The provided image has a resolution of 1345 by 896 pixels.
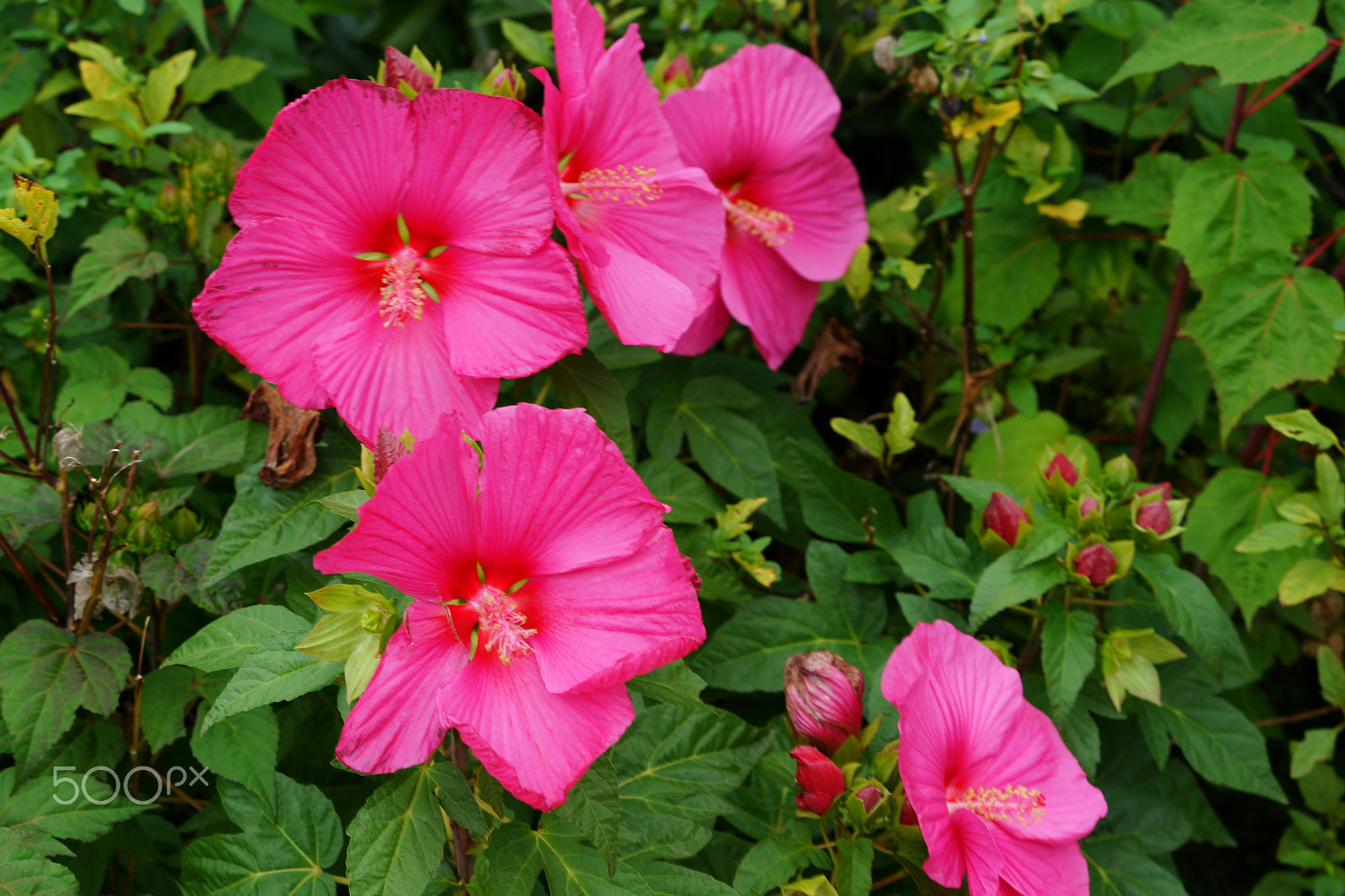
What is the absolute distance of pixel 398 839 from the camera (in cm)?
A: 94

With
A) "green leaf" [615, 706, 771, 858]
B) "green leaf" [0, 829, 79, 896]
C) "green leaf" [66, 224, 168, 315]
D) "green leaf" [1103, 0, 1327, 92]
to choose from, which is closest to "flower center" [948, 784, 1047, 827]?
"green leaf" [615, 706, 771, 858]

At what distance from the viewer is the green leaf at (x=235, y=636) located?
0.97m

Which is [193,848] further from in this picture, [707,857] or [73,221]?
[73,221]

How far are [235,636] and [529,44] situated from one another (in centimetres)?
109

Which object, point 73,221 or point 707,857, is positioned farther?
point 73,221

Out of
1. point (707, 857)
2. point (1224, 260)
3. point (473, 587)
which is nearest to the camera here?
point (473, 587)

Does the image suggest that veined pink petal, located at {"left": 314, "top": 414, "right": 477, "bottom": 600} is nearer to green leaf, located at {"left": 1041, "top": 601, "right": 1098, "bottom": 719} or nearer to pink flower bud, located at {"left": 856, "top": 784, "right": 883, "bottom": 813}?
pink flower bud, located at {"left": 856, "top": 784, "right": 883, "bottom": 813}

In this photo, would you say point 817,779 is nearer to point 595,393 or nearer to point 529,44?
point 595,393

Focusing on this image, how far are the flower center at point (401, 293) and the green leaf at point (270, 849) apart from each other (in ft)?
1.76

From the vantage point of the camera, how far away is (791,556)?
1.87 metres

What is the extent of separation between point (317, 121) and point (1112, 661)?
1.13 m

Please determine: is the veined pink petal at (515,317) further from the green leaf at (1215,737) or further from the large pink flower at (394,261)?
the green leaf at (1215,737)

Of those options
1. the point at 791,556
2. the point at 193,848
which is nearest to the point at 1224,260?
the point at 791,556

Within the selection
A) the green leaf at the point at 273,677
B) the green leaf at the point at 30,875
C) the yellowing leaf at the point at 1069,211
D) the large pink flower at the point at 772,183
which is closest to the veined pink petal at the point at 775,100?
the large pink flower at the point at 772,183
